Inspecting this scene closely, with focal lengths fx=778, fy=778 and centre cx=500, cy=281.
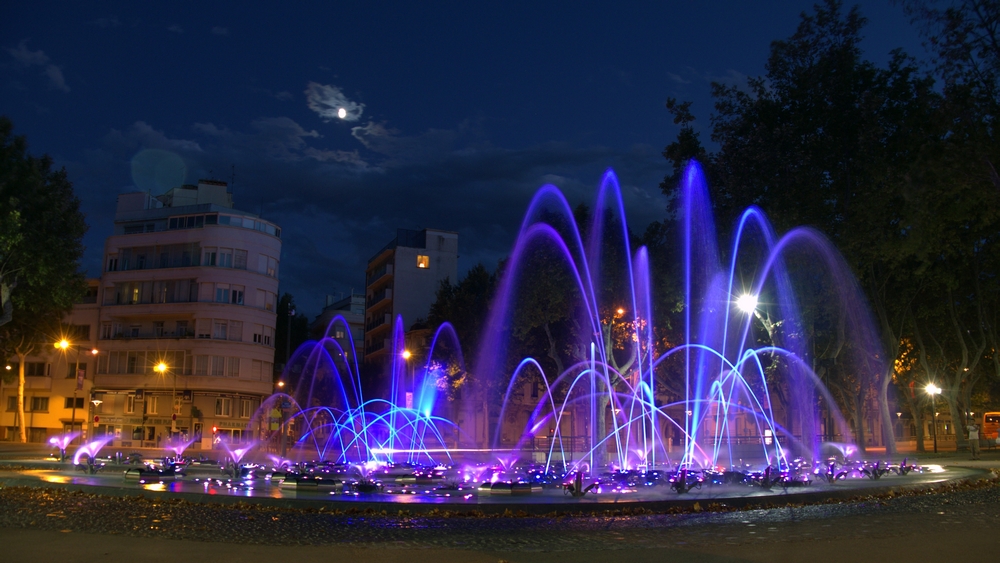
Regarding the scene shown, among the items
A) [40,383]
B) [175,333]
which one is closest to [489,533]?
[175,333]

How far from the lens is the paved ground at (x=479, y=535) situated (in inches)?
352

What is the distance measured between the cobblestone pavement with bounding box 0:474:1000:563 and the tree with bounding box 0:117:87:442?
2326 centimetres

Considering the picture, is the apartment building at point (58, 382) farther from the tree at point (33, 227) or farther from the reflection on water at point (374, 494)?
the reflection on water at point (374, 494)

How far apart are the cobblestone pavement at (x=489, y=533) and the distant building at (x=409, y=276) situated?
6279cm

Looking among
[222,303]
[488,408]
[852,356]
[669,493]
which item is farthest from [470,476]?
[222,303]

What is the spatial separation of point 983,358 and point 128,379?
64.7 meters

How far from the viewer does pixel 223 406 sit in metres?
60.9

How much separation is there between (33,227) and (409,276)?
4583 cm

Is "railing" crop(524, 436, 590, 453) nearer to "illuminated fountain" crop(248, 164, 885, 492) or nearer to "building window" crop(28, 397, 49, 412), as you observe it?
"illuminated fountain" crop(248, 164, 885, 492)

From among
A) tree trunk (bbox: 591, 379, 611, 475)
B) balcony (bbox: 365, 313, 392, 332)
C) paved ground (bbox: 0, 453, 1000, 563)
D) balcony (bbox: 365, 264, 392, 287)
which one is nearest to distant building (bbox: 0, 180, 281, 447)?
balcony (bbox: 365, 313, 392, 332)

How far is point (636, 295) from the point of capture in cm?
4038

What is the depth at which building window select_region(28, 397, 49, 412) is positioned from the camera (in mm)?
64562

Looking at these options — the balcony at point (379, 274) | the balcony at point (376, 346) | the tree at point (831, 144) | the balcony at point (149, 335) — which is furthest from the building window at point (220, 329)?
the tree at point (831, 144)

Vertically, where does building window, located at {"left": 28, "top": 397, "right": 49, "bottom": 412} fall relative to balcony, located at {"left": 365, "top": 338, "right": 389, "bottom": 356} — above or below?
Answer: below
